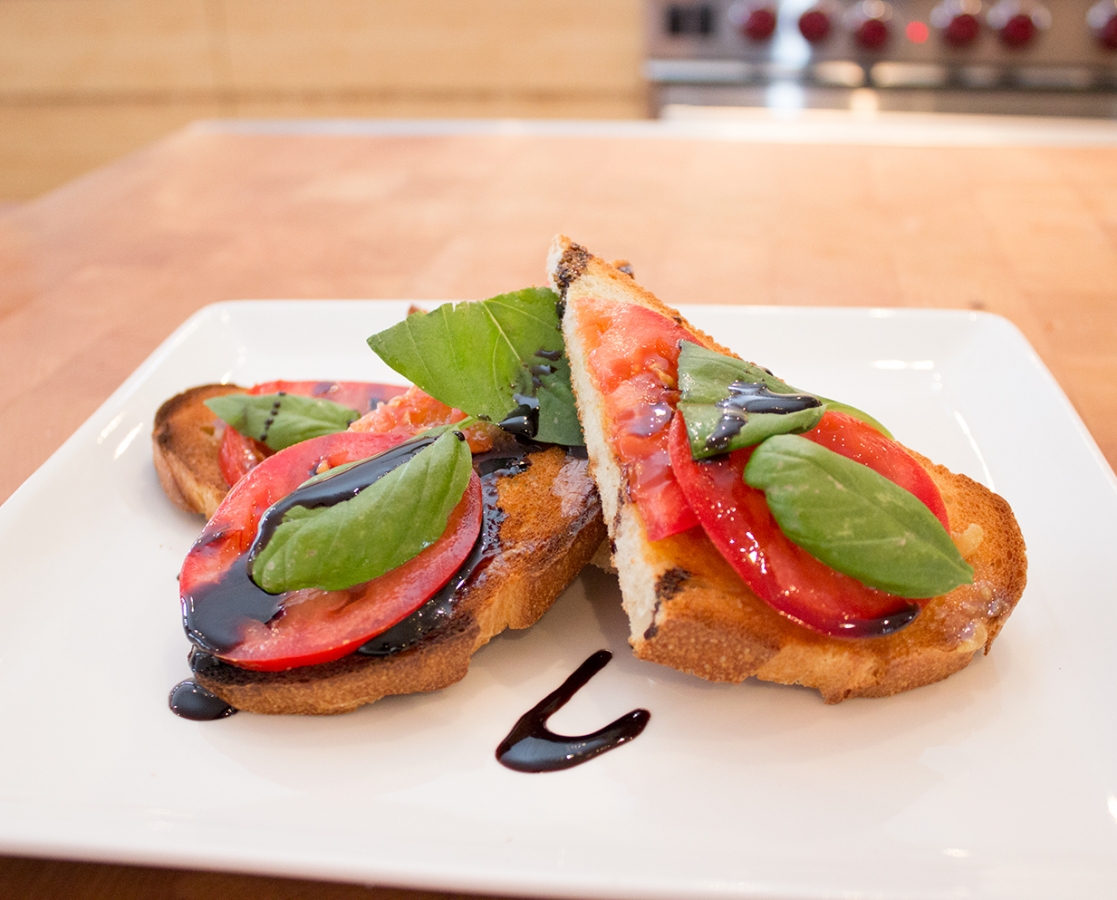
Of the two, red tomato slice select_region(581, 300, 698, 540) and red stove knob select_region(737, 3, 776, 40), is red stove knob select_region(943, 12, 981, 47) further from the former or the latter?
red tomato slice select_region(581, 300, 698, 540)

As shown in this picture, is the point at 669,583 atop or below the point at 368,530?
below

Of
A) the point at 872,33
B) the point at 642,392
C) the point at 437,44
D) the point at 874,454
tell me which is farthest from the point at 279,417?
the point at 437,44

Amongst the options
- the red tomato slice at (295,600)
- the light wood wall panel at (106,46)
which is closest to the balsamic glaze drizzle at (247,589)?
the red tomato slice at (295,600)

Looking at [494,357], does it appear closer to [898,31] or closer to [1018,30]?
[898,31]

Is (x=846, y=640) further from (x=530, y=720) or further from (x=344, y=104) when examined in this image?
(x=344, y=104)

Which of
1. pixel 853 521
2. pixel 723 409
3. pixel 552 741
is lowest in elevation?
pixel 552 741

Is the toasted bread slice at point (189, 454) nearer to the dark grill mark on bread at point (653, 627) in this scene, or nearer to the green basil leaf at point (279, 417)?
the green basil leaf at point (279, 417)
